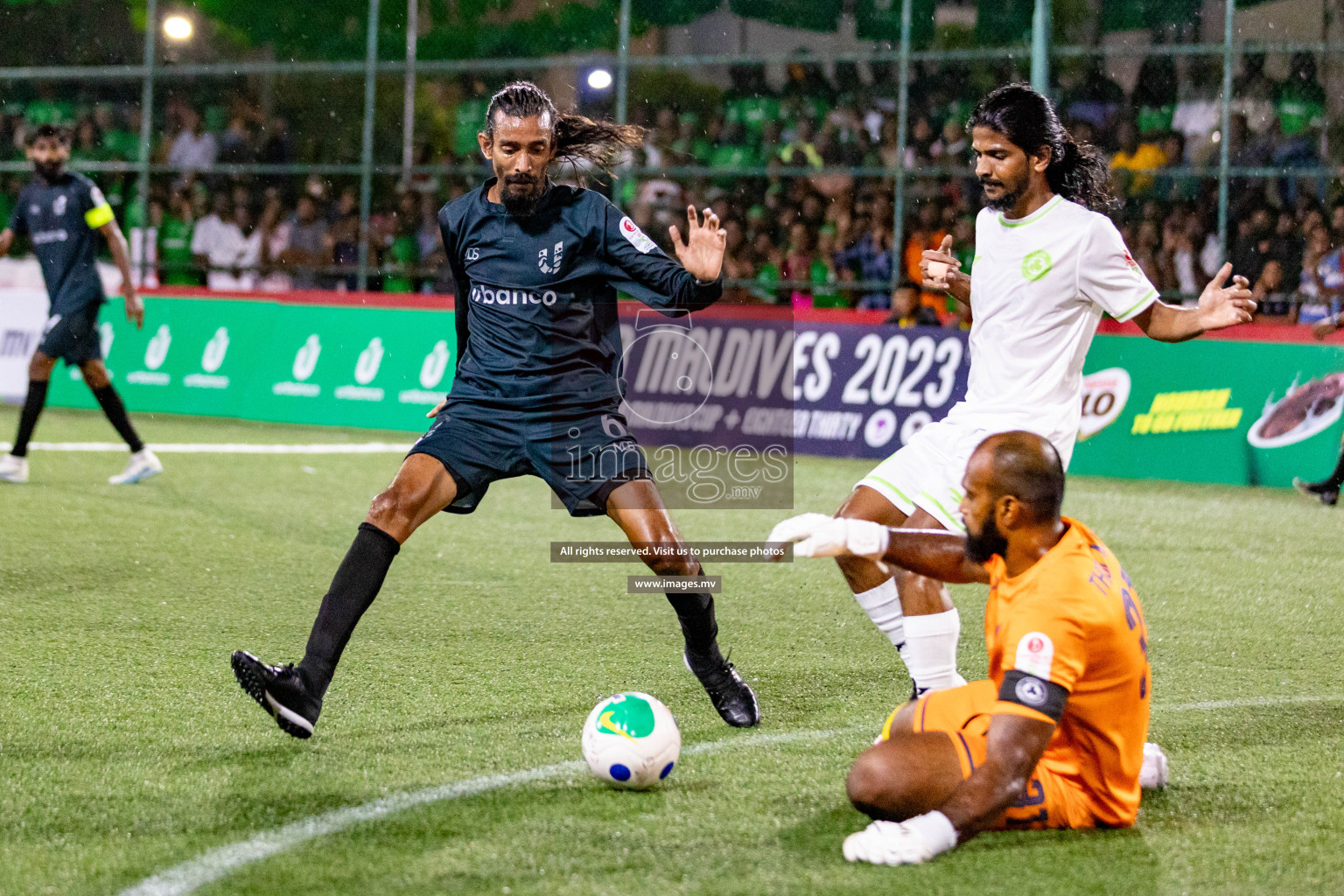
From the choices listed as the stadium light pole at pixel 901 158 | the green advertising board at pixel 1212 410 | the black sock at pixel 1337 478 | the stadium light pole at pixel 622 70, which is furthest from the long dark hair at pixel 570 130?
the stadium light pole at pixel 622 70

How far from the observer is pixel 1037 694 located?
10.8 ft

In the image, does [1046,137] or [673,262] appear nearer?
[1046,137]

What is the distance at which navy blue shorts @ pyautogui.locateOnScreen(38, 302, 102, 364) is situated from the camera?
388 inches

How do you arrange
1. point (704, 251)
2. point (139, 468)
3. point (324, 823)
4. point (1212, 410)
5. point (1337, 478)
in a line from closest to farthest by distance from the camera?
point (324, 823) → point (704, 251) → point (139, 468) → point (1337, 478) → point (1212, 410)

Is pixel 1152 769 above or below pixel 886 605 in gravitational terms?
below

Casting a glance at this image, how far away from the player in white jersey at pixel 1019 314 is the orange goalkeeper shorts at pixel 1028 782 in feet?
2.59

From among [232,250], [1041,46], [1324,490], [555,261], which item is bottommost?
[1324,490]

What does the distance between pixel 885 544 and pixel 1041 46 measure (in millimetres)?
10067

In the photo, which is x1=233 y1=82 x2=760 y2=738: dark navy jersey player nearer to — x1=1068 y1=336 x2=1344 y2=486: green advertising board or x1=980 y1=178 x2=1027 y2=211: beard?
x1=980 y1=178 x2=1027 y2=211: beard

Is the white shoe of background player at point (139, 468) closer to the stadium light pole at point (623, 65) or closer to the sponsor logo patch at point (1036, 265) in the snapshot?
the stadium light pole at point (623, 65)

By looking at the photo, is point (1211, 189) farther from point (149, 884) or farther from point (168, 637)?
point (149, 884)

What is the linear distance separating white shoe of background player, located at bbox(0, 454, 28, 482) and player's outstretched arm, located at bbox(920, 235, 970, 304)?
713cm

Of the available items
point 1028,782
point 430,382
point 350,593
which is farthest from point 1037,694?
point 430,382

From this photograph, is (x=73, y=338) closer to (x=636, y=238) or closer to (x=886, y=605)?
(x=636, y=238)
